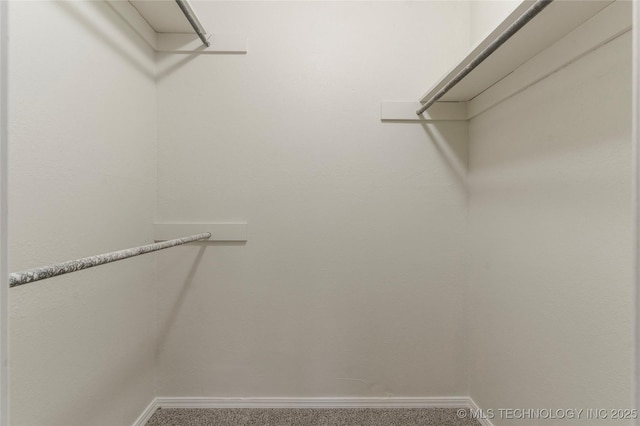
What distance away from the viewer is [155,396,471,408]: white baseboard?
1.59m

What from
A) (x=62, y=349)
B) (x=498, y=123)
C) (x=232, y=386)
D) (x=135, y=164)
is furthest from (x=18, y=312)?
(x=498, y=123)

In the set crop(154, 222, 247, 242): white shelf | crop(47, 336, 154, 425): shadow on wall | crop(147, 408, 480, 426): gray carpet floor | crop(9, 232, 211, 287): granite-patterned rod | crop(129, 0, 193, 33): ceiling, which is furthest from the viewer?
crop(154, 222, 247, 242): white shelf

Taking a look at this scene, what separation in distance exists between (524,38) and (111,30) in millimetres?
1663

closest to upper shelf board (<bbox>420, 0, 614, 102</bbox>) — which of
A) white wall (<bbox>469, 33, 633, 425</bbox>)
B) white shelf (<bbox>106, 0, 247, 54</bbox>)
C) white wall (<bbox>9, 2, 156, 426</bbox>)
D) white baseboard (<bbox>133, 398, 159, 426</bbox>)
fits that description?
white wall (<bbox>469, 33, 633, 425</bbox>)

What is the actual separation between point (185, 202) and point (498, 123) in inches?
65.9

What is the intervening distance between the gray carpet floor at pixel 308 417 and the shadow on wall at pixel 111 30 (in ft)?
6.04

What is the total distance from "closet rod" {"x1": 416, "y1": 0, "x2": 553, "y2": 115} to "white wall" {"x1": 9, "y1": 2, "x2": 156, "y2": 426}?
4.72 feet

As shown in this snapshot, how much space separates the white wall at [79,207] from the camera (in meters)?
0.87

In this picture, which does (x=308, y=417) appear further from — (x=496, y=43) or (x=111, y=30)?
(x=111, y=30)

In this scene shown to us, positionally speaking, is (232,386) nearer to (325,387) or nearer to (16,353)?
(325,387)

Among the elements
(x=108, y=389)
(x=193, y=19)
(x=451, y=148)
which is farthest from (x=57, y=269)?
(x=451, y=148)

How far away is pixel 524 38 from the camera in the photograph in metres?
1.00

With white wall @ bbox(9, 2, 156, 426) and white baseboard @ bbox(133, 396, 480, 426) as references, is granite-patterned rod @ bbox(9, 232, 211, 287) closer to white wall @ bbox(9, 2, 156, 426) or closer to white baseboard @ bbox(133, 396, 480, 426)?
white wall @ bbox(9, 2, 156, 426)

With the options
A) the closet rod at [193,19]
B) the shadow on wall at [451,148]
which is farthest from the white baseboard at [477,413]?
the closet rod at [193,19]
